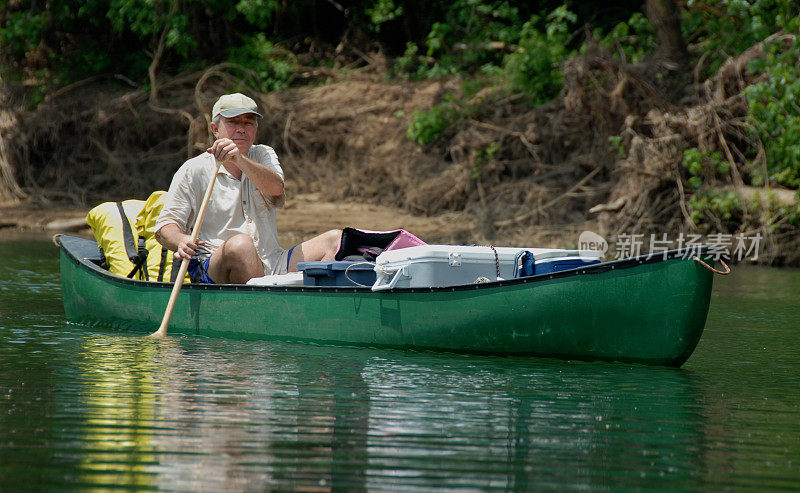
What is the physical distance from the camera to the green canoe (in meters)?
5.22

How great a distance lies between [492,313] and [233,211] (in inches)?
64.8

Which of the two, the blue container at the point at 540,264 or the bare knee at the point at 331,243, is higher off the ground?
the bare knee at the point at 331,243

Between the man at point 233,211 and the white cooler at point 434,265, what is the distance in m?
0.64

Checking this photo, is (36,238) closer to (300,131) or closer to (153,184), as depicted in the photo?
(153,184)

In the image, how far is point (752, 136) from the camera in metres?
11.9

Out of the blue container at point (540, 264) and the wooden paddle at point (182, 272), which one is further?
the wooden paddle at point (182, 272)

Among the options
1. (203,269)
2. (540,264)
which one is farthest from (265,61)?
(540,264)

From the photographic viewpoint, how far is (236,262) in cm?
611

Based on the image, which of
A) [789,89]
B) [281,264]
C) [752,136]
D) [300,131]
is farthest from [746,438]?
[300,131]

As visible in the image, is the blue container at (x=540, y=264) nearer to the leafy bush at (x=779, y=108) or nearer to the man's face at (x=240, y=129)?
the man's face at (x=240, y=129)

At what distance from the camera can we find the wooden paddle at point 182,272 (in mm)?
6043

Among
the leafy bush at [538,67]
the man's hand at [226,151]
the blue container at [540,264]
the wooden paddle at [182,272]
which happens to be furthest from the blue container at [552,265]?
the leafy bush at [538,67]

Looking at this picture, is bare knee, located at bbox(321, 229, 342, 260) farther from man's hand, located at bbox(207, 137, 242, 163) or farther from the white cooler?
man's hand, located at bbox(207, 137, 242, 163)

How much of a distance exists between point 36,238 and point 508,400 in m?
10.4
